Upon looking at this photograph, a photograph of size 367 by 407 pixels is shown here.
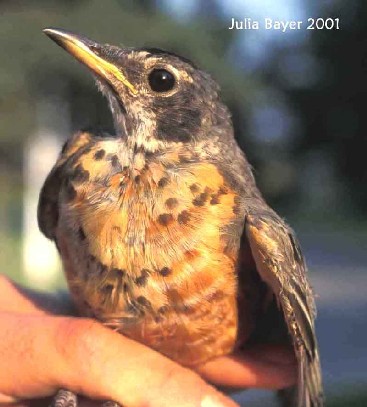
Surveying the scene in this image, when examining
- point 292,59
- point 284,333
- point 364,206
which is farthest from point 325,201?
point 284,333

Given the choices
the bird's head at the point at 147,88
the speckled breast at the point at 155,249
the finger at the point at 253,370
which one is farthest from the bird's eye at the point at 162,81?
the finger at the point at 253,370

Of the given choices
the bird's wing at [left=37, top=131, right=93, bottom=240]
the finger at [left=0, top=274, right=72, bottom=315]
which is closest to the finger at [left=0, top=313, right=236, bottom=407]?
the finger at [left=0, top=274, right=72, bottom=315]

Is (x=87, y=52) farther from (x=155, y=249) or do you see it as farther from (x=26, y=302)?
(x=26, y=302)

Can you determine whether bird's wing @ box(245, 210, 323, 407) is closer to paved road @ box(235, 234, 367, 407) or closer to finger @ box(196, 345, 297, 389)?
finger @ box(196, 345, 297, 389)

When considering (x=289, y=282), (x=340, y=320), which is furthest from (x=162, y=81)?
(x=340, y=320)

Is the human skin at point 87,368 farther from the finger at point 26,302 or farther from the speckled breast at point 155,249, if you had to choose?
the finger at point 26,302

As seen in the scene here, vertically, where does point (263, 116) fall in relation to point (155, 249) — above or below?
above
